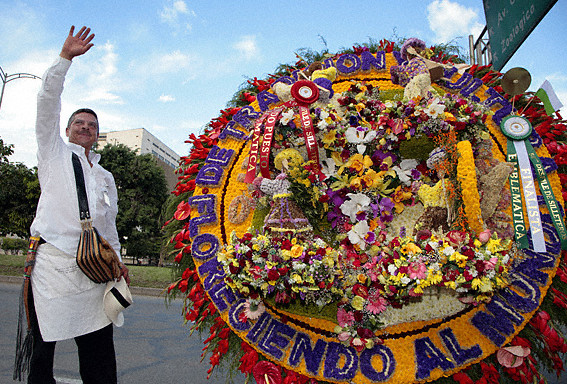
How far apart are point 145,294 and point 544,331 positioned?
8616mm

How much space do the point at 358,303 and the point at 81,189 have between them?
184 cm

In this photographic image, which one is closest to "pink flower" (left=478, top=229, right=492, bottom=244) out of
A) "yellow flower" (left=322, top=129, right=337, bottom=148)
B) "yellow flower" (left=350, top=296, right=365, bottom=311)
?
"yellow flower" (left=350, top=296, right=365, bottom=311)

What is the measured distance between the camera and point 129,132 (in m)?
49.3

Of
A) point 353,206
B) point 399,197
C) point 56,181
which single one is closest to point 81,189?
point 56,181

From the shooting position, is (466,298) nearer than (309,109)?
Yes

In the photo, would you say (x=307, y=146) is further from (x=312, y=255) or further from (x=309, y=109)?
(x=312, y=255)

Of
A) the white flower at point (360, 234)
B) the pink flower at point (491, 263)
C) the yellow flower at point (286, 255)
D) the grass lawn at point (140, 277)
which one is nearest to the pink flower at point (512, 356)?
the pink flower at point (491, 263)

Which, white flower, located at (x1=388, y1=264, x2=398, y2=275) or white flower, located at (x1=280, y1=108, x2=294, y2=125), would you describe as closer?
white flower, located at (x1=388, y1=264, x2=398, y2=275)

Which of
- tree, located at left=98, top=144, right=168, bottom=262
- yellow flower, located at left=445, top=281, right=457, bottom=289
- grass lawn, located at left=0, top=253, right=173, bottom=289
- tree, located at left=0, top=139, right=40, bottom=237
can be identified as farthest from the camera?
tree, located at left=98, top=144, right=168, bottom=262

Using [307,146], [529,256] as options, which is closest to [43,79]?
[307,146]

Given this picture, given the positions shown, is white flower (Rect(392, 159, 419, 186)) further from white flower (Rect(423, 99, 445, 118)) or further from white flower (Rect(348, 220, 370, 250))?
white flower (Rect(348, 220, 370, 250))

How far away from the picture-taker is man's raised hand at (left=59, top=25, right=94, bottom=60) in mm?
2303

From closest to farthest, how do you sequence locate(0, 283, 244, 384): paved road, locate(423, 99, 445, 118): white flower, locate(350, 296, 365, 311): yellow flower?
1. locate(350, 296, 365, 311): yellow flower
2. locate(423, 99, 445, 118): white flower
3. locate(0, 283, 244, 384): paved road

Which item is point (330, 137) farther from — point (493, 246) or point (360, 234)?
point (493, 246)
